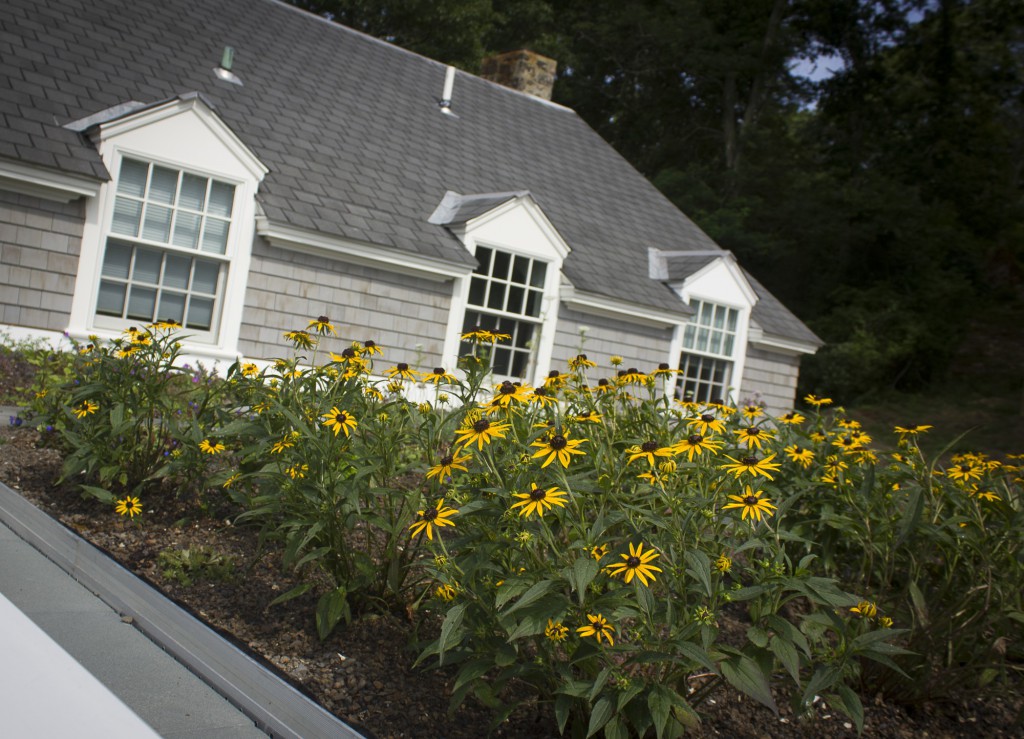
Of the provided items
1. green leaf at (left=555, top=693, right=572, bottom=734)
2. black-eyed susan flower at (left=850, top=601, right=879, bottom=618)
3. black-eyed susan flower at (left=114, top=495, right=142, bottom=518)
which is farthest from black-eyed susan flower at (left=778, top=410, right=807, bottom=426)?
black-eyed susan flower at (left=114, top=495, right=142, bottom=518)

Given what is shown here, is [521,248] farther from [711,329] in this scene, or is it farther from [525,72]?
[525,72]

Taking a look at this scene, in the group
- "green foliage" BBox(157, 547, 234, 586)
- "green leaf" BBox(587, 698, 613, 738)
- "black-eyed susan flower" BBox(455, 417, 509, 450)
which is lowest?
"green foliage" BBox(157, 547, 234, 586)

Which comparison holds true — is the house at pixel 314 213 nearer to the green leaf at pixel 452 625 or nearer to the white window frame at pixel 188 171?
the white window frame at pixel 188 171

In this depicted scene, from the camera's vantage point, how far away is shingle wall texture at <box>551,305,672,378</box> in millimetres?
11133

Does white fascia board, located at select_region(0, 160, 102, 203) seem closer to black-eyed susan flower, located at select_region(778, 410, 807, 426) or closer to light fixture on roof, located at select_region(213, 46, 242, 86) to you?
light fixture on roof, located at select_region(213, 46, 242, 86)

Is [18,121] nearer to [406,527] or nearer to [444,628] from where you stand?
[406,527]

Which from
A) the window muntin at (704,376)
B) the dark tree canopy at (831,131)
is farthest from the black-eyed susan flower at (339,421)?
the dark tree canopy at (831,131)

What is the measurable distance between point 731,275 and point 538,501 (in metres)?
10.7

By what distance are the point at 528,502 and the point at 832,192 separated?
23.3 metres

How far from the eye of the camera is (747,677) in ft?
7.30

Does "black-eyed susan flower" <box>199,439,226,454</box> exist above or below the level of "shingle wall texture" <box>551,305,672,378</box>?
below

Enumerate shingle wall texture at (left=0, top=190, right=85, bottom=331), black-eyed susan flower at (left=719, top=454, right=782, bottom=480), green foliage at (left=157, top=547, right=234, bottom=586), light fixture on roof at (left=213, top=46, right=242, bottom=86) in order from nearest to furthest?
black-eyed susan flower at (left=719, top=454, right=782, bottom=480) < green foliage at (left=157, top=547, right=234, bottom=586) < shingle wall texture at (left=0, top=190, right=85, bottom=331) < light fixture on roof at (left=213, top=46, right=242, bottom=86)

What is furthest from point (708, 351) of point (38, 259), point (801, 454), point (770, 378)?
point (801, 454)

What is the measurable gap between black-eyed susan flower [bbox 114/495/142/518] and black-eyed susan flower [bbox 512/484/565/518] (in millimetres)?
2186
